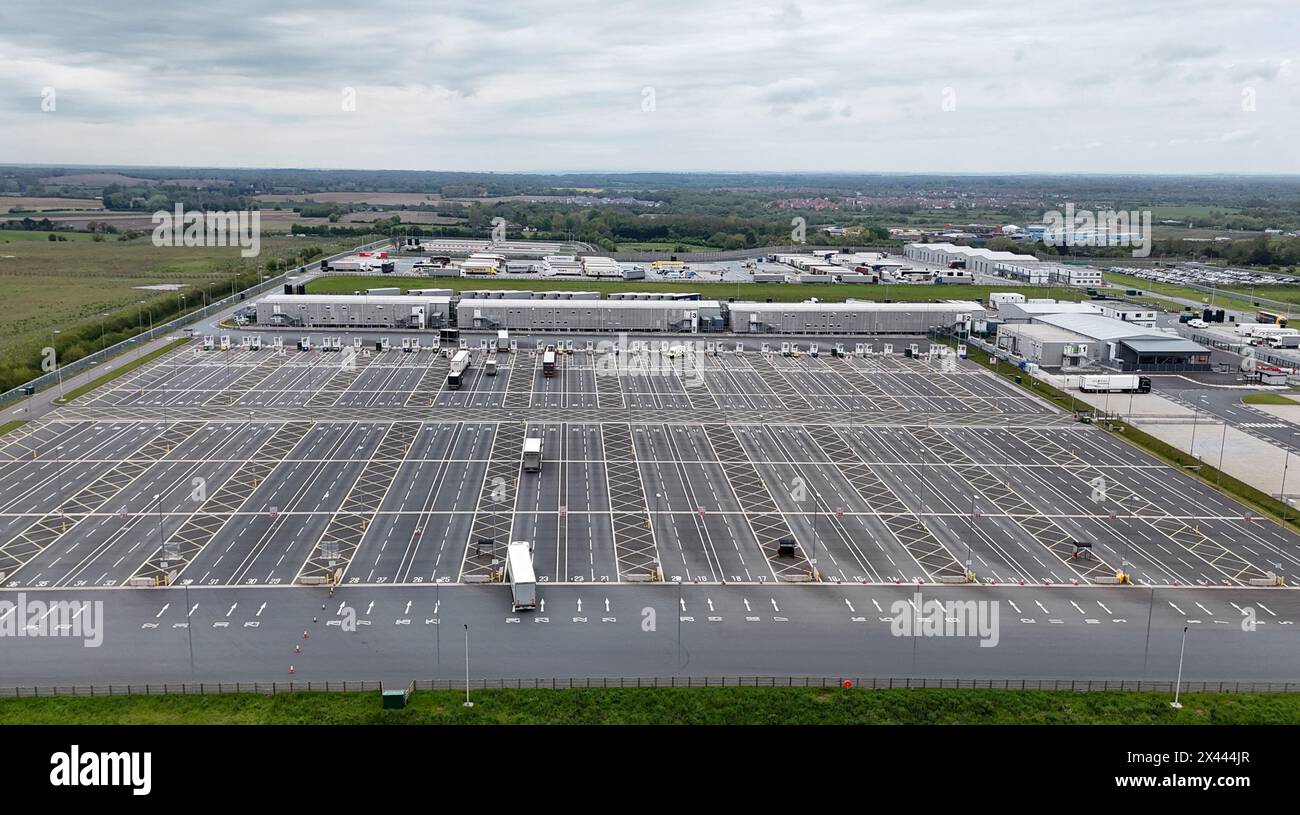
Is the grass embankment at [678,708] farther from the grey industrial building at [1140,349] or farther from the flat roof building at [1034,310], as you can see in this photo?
the flat roof building at [1034,310]

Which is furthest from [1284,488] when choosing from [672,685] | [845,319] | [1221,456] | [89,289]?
[89,289]

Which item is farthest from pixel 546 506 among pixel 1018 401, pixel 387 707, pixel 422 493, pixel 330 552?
pixel 1018 401

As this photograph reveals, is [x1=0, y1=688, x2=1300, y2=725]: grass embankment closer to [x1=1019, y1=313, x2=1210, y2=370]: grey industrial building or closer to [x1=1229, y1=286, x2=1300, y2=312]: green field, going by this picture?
[x1=1019, y1=313, x2=1210, y2=370]: grey industrial building

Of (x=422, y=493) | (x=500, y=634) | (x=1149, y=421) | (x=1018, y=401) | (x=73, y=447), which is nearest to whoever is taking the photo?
(x=500, y=634)

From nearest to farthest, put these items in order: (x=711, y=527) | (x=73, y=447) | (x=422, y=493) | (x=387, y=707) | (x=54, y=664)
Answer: (x=387, y=707)
(x=54, y=664)
(x=711, y=527)
(x=422, y=493)
(x=73, y=447)

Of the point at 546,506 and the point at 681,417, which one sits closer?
the point at 546,506

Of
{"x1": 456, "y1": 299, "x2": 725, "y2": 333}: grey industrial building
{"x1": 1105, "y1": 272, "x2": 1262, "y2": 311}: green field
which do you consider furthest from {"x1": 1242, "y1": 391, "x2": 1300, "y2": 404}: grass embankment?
{"x1": 1105, "y1": 272, "x2": 1262, "y2": 311}: green field

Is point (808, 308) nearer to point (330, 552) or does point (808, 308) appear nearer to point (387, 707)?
point (330, 552)
